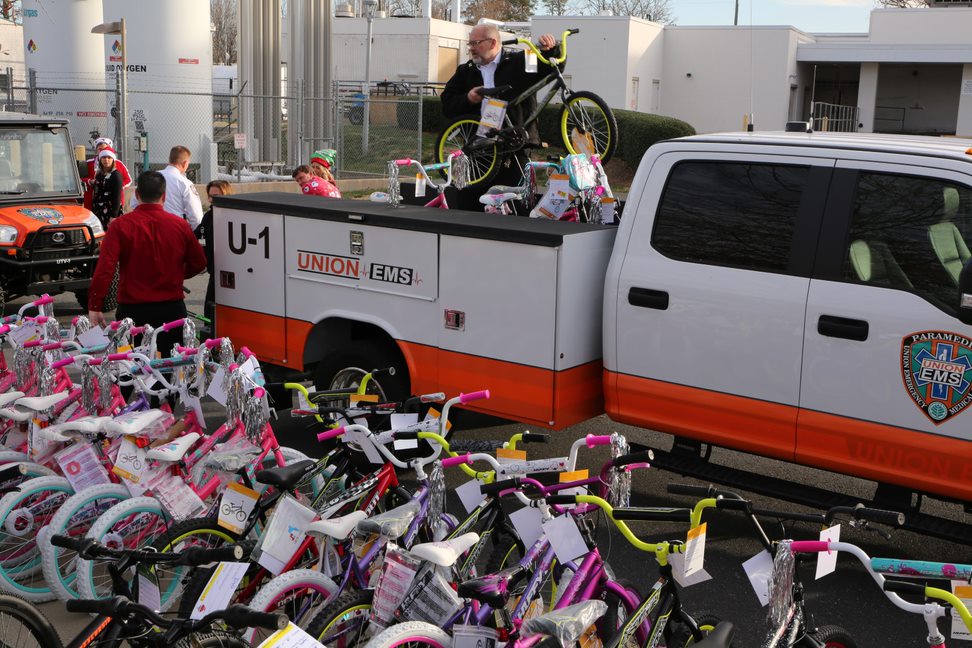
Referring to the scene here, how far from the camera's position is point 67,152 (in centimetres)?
1212

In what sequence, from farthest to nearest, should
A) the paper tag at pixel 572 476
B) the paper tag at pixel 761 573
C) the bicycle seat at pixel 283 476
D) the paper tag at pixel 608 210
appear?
the paper tag at pixel 608 210, the bicycle seat at pixel 283 476, the paper tag at pixel 572 476, the paper tag at pixel 761 573

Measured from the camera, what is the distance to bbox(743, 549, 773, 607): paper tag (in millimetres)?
3172

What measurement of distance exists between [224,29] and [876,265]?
62.1 m

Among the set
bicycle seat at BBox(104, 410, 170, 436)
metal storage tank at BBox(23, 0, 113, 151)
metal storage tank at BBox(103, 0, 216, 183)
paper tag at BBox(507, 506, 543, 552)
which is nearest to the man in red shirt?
bicycle seat at BBox(104, 410, 170, 436)

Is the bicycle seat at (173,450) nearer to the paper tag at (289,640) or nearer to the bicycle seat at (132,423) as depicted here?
the bicycle seat at (132,423)

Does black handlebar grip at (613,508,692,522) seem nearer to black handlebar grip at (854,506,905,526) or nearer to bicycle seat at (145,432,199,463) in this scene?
black handlebar grip at (854,506,905,526)

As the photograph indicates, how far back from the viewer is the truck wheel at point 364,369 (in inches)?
259

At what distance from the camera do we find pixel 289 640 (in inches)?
118

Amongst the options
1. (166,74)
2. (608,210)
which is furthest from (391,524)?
(166,74)

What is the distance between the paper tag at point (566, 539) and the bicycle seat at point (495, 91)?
5.12 meters

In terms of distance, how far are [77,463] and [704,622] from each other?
302 cm

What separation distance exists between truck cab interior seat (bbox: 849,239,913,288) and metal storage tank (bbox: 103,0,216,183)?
17380 mm

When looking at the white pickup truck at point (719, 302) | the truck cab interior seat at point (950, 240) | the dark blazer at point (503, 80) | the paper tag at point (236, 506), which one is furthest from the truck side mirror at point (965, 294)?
the dark blazer at point (503, 80)

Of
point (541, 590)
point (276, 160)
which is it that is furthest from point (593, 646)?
point (276, 160)
